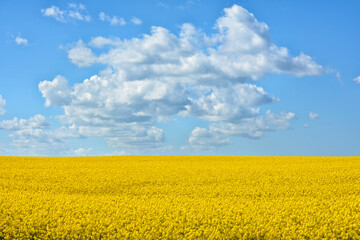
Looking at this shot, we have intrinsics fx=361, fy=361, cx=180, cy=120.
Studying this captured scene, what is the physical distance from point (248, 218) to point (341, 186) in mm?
9278

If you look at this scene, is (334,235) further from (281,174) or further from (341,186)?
(281,174)

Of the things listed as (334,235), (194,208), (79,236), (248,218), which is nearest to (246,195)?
(194,208)

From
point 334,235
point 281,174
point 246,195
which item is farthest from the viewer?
point 281,174

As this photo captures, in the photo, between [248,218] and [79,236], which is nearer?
[79,236]

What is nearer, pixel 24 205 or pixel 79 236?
pixel 79 236

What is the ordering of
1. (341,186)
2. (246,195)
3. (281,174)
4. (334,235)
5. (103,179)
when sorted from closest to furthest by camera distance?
(334,235)
(246,195)
(341,186)
(103,179)
(281,174)

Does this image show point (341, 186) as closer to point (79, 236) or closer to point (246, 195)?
point (246, 195)

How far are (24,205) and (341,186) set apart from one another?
13832 millimetres

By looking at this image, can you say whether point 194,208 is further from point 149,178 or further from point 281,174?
point 281,174

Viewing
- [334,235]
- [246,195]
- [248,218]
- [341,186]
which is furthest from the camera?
[341,186]

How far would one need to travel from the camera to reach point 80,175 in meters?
21.5

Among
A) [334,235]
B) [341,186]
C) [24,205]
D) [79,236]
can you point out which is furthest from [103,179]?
[334,235]

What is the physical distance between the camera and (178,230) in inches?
356

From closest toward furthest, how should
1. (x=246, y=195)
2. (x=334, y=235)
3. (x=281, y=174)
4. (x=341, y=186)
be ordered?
(x=334, y=235) → (x=246, y=195) → (x=341, y=186) → (x=281, y=174)
